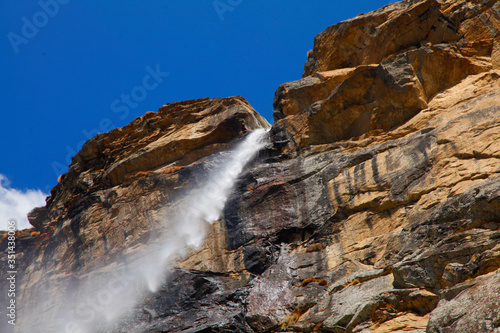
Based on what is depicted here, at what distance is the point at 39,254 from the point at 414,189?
33580mm

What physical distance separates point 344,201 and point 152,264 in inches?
502

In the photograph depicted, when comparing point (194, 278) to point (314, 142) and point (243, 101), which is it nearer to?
point (314, 142)

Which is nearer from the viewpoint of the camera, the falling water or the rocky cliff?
the rocky cliff

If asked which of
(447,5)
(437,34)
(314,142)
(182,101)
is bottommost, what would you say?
(314,142)

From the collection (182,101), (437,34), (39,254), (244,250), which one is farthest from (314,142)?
(39,254)

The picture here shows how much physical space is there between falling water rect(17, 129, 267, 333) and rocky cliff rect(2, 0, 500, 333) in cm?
91

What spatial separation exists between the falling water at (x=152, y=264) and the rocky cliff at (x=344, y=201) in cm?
91

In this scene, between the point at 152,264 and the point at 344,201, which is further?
the point at 152,264

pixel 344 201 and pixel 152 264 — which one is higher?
pixel 152 264

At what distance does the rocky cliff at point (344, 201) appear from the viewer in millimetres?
13531

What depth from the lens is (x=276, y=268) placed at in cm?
2055

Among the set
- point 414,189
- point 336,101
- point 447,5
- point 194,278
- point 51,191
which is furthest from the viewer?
point 51,191

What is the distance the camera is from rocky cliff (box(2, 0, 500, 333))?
44.4 feet

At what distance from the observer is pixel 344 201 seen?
69.2ft
